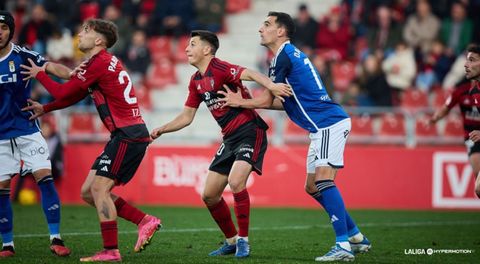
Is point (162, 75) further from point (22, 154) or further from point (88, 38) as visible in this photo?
point (88, 38)

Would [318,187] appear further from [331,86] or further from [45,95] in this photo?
[45,95]

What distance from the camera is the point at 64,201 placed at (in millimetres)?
19000

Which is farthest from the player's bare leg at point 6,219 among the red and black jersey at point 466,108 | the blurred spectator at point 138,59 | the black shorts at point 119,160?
the blurred spectator at point 138,59

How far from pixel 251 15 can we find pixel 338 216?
15952 millimetres

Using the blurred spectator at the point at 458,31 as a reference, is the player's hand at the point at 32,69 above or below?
below

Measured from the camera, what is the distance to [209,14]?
78.6 feet

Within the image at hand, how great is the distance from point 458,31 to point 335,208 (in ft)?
46.0

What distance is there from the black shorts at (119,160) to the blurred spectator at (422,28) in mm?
14077

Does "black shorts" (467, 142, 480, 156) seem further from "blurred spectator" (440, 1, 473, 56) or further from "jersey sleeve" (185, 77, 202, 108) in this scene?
"blurred spectator" (440, 1, 473, 56)

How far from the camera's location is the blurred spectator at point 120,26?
23.4 metres

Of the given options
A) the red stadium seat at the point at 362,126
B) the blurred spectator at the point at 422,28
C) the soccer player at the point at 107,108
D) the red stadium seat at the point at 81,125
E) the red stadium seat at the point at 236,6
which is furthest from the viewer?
the red stadium seat at the point at 236,6

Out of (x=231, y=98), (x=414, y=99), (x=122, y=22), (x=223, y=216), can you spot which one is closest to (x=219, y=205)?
(x=223, y=216)

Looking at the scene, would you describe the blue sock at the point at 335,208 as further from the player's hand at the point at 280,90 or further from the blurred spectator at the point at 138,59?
the blurred spectator at the point at 138,59

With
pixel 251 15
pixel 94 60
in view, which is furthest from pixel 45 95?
pixel 94 60
